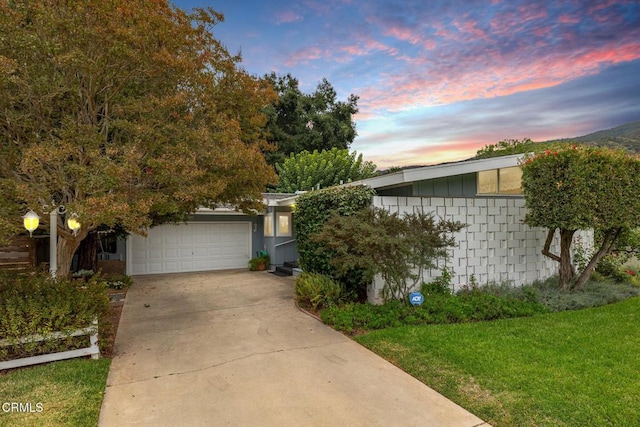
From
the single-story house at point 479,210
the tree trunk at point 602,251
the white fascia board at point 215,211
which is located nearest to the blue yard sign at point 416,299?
the single-story house at point 479,210

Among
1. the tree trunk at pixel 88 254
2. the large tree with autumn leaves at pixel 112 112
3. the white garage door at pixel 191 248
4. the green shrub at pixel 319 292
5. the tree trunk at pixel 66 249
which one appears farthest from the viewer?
the white garage door at pixel 191 248

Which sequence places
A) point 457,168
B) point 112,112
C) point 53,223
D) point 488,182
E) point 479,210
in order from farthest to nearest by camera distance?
point 488,182 < point 479,210 < point 457,168 < point 112,112 < point 53,223

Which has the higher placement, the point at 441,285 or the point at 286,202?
the point at 286,202

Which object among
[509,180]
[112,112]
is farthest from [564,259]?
[112,112]

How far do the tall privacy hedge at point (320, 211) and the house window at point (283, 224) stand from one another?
14.2ft

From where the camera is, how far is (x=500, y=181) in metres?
8.63

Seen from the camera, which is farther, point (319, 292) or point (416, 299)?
point (319, 292)

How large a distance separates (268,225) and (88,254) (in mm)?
5967

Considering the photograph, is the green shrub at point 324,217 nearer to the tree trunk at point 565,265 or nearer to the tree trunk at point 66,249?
the tree trunk at point 66,249

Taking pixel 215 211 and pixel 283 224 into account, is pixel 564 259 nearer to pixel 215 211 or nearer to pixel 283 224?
pixel 283 224

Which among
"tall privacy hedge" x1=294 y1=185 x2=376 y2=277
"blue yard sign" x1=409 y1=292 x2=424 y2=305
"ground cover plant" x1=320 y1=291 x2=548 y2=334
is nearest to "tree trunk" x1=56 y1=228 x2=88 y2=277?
"tall privacy hedge" x1=294 y1=185 x2=376 y2=277

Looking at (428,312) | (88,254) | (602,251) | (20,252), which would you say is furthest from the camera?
(88,254)

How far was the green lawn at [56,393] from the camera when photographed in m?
3.20

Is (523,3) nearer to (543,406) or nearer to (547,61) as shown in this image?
(547,61)
